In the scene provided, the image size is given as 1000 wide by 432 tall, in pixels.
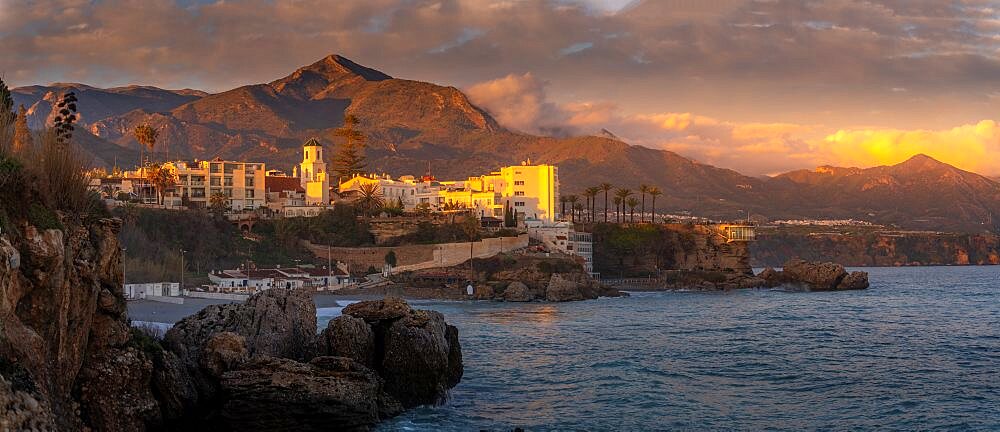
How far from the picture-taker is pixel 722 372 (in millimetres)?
31219

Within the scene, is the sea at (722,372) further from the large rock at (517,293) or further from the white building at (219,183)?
the white building at (219,183)

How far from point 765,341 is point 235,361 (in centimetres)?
2616

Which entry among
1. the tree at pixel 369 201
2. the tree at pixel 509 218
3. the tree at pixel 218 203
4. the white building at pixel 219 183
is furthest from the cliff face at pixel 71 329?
the tree at pixel 509 218

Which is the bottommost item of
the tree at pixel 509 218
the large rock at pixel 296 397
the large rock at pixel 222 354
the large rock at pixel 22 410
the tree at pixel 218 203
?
the large rock at pixel 296 397

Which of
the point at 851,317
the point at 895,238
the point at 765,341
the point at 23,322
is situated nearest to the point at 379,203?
the point at 851,317

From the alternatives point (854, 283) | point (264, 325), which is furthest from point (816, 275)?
point (264, 325)

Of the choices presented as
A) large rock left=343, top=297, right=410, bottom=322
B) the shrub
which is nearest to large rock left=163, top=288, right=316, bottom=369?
large rock left=343, top=297, right=410, bottom=322

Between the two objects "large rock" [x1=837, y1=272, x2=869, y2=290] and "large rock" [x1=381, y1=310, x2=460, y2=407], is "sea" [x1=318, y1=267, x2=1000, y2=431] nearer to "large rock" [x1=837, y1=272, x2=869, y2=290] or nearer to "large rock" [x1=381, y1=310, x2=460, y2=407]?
"large rock" [x1=381, y1=310, x2=460, y2=407]

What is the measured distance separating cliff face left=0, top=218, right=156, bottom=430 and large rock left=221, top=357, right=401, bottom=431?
2098 millimetres

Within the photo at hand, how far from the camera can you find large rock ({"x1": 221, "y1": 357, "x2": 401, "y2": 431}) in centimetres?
1909

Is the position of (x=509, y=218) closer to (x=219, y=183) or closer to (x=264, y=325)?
(x=219, y=183)

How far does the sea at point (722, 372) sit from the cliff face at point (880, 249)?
391 ft

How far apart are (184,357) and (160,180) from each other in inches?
2657

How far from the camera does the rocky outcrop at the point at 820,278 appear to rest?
290 feet
